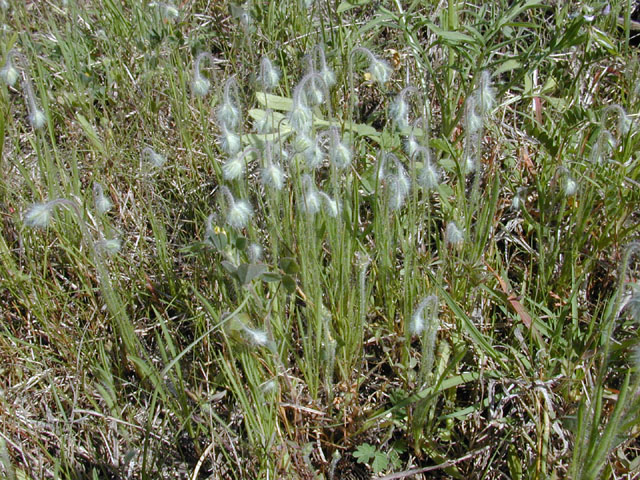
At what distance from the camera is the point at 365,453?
186cm

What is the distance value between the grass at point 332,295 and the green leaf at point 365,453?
1 cm

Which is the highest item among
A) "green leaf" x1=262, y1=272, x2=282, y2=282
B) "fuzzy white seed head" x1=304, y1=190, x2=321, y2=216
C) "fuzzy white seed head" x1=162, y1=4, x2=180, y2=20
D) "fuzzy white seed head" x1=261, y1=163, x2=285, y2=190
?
"fuzzy white seed head" x1=162, y1=4, x2=180, y2=20

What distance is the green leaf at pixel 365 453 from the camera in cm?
185

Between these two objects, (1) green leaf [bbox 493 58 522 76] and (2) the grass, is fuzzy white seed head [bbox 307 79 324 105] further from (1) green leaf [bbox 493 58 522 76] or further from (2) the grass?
(1) green leaf [bbox 493 58 522 76]

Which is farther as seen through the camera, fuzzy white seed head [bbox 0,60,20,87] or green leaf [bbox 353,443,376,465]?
fuzzy white seed head [bbox 0,60,20,87]

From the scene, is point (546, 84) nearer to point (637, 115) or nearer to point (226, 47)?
point (637, 115)

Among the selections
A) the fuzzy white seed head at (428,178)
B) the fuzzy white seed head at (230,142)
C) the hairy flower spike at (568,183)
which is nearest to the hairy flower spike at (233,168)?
the fuzzy white seed head at (230,142)

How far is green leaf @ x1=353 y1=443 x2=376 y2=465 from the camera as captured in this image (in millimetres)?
1852

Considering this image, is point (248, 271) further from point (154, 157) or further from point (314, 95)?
point (154, 157)

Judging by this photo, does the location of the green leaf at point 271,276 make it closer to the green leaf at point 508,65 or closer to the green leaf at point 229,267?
the green leaf at point 229,267

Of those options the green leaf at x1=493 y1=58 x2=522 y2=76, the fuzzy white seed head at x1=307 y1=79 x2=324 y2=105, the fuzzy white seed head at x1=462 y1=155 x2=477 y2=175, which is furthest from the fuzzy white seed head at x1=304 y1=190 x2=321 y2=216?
the green leaf at x1=493 y1=58 x2=522 y2=76

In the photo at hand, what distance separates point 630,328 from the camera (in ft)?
7.01

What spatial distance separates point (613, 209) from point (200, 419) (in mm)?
1742

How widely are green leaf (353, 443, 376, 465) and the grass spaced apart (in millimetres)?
10
